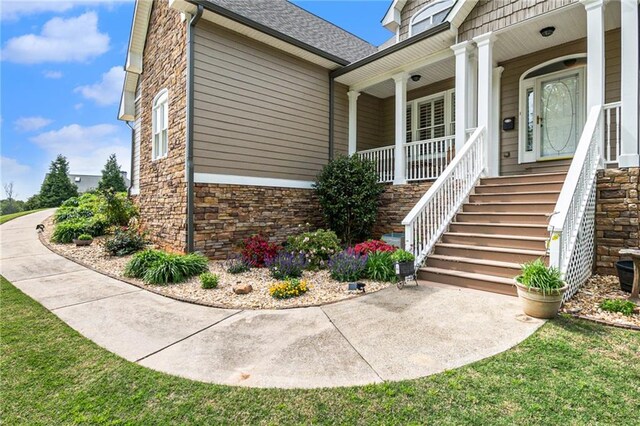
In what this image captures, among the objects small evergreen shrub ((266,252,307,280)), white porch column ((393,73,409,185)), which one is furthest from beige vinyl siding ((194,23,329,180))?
small evergreen shrub ((266,252,307,280))

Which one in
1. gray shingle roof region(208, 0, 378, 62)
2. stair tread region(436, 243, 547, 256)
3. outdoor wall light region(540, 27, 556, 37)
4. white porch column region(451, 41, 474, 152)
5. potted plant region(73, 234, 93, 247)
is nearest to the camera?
stair tread region(436, 243, 547, 256)

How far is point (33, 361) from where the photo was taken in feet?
9.17

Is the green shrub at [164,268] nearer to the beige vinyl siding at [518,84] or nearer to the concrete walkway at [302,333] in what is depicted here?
the concrete walkway at [302,333]

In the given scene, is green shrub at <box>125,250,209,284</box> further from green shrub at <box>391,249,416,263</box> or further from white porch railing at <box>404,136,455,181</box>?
white porch railing at <box>404,136,455,181</box>

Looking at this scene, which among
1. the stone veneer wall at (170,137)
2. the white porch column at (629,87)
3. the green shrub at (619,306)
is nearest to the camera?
the green shrub at (619,306)

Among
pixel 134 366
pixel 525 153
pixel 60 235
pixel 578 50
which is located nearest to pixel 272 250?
pixel 134 366

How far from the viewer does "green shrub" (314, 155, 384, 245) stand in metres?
7.96

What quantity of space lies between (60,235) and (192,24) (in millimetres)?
7038

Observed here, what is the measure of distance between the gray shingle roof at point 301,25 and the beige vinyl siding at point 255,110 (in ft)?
2.29

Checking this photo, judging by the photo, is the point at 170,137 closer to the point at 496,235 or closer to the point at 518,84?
the point at 496,235

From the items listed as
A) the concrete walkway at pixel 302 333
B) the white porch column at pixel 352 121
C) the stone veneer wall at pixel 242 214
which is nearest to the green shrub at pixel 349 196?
the stone veneer wall at pixel 242 214

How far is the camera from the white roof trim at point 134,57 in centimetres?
945

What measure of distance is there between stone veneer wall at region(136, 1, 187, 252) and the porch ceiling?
696 centimetres

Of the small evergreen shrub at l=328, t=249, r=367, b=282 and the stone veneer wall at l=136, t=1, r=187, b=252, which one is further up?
the stone veneer wall at l=136, t=1, r=187, b=252
